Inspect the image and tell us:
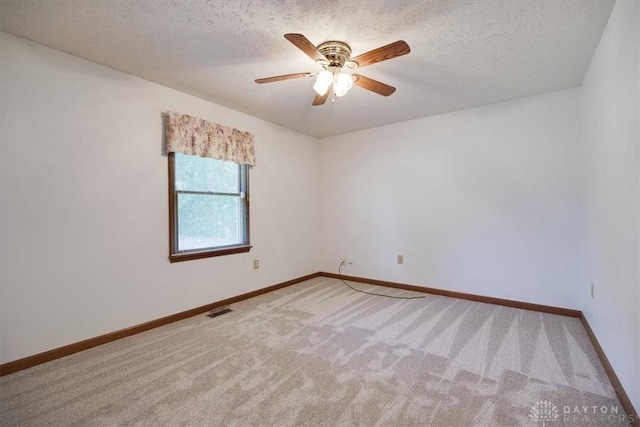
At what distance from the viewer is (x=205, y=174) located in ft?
10.6

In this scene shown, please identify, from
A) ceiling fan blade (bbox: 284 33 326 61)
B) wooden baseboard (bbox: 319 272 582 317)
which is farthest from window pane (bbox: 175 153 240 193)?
wooden baseboard (bbox: 319 272 582 317)

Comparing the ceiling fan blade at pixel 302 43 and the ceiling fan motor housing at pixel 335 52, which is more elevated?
the ceiling fan motor housing at pixel 335 52

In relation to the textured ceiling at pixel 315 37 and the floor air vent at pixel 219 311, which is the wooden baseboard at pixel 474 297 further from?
the textured ceiling at pixel 315 37

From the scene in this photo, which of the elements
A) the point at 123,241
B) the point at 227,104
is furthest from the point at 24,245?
the point at 227,104

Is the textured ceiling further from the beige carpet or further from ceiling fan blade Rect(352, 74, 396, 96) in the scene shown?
the beige carpet

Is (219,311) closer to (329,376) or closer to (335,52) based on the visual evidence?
(329,376)

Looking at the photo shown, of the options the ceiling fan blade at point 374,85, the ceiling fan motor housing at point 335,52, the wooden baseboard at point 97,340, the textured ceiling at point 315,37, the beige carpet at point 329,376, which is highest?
the textured ceiling at point 315,37

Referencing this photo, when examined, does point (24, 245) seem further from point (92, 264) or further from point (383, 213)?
point (383, 213)

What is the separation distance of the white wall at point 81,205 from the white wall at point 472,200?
2239mm

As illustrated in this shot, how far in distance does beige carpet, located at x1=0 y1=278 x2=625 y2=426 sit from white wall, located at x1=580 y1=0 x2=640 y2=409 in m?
0.36

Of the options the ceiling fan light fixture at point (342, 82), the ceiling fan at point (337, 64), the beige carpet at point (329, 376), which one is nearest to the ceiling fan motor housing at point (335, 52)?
the ceiling fan at point (337, 64)

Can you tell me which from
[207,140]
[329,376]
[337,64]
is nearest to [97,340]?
[329,376]

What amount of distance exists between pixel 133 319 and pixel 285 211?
2278mm

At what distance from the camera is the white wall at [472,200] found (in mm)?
2973
